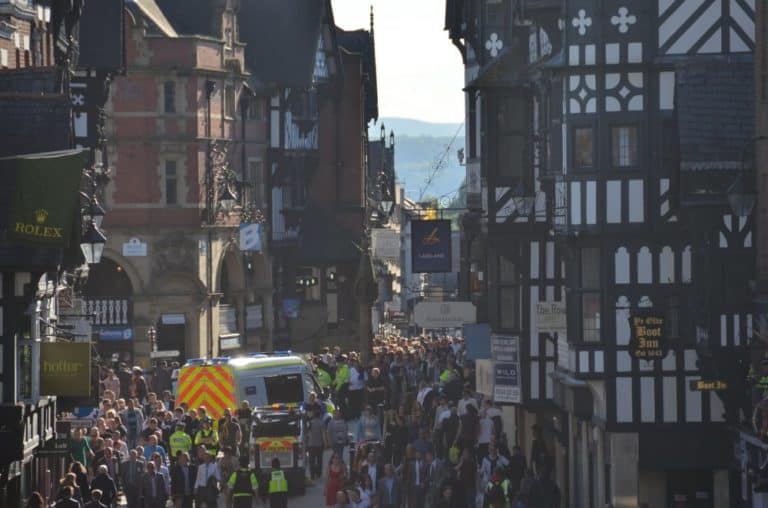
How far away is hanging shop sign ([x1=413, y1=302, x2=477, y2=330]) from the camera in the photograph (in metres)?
52.3

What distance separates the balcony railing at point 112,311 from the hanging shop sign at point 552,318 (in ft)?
102

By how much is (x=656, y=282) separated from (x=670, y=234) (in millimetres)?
779

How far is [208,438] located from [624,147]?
30.5 feet

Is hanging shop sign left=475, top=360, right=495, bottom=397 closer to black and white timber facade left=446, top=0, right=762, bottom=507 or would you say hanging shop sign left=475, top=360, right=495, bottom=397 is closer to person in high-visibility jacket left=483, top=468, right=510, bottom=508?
black and white timber facade left=446, top=0, right=762, bottom=507

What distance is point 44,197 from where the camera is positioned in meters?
33.4


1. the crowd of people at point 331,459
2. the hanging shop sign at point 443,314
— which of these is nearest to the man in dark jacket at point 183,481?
the crowd of people at point 331,459

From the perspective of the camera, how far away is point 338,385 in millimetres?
56938

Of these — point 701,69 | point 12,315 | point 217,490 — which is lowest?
point 217,490

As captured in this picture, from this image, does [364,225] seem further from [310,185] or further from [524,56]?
[524,56]

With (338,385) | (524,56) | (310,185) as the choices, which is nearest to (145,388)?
(338,385)

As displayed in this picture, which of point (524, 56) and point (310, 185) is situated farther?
point (310, 185)

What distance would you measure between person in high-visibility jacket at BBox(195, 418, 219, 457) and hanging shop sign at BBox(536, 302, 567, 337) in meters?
6.31

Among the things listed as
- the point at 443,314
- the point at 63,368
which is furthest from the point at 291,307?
the point at 63,368

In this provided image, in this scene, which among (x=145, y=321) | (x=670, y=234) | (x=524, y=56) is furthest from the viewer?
(x=145, y=321)
